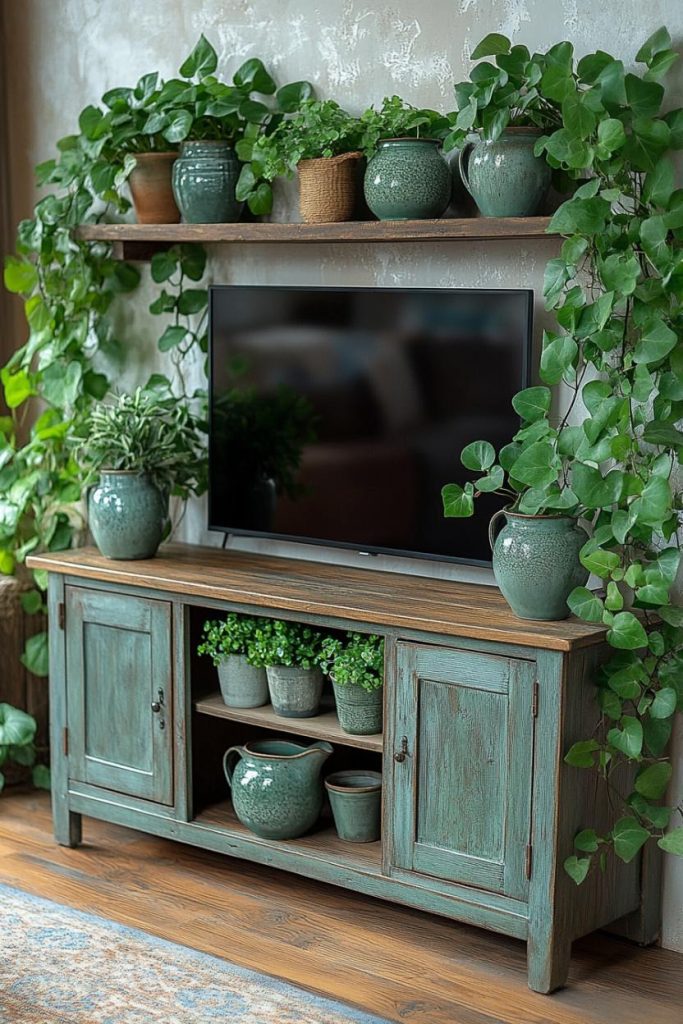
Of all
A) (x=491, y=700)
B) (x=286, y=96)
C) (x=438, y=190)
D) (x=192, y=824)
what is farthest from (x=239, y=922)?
(x=286, y=96)

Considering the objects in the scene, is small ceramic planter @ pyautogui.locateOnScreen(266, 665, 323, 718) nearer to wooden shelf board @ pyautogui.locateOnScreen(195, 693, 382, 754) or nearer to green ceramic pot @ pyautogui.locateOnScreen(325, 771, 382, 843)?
wooden shelf board @ pyautogui.locateOnScreen(195, 693, 382, 754)

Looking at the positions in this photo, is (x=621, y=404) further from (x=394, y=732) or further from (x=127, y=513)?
(x=127, y=513)

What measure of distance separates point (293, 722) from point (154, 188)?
1364mm

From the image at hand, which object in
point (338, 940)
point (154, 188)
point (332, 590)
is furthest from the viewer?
point (154, 188)

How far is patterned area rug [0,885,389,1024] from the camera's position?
2.60 metres

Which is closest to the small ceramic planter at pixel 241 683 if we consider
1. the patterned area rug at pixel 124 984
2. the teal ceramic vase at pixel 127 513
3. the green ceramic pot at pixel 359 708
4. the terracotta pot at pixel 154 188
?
the green ceramic pot at pixel 359 708

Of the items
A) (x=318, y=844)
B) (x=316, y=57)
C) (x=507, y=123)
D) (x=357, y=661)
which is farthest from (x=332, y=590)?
(x=316, y=57)

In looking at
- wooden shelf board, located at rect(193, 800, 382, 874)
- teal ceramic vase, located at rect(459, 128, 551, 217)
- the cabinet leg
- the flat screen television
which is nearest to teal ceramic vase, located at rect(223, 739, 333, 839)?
wooden shelf board, located at rect(193, 800, 382, 874)

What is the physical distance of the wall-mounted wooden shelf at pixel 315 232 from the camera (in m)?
2.82

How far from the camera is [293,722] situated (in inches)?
125

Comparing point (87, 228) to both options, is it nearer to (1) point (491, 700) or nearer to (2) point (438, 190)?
(2) point (438, 190)

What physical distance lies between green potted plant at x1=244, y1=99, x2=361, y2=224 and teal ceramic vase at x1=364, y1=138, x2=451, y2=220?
122mm

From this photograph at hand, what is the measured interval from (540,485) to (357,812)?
2.85 feet

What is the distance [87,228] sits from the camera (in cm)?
356
